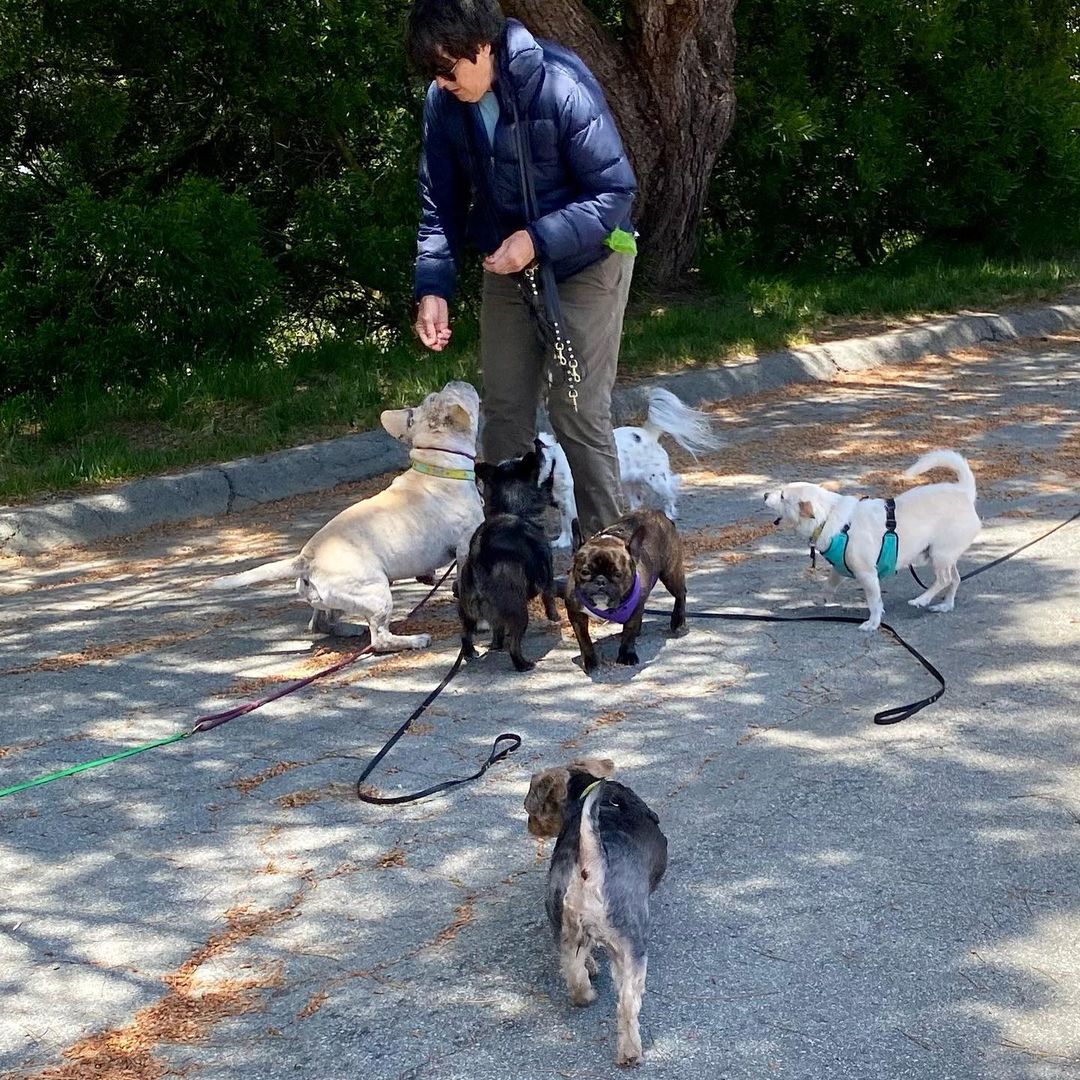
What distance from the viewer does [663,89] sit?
39.8 feet

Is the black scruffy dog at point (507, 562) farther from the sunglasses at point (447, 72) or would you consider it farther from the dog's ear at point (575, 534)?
the sunglasses at point (447, 72)

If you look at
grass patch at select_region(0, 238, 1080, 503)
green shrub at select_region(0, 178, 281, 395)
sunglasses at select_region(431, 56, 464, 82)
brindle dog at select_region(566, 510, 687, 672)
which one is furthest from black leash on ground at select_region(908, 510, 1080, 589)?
green shrub at select_region(0, 178, 281, 395)

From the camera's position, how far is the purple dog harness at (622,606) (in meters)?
5.69

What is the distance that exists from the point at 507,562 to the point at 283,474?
3.45 metres

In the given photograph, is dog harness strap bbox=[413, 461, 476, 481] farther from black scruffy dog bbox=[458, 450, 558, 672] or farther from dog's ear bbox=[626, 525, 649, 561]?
dog's ear bbox=[626, 525, 649, 561]

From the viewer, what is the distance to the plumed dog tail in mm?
3414

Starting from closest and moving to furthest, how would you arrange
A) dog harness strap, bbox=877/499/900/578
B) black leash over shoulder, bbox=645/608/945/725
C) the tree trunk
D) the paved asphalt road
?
the paved asphalt road
black leash over shoulder, bbox=645/608/945/725
dog harness strap, bbox=877/499/900/578
the tree trunk

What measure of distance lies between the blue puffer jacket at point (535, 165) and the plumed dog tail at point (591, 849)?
9.51 feet

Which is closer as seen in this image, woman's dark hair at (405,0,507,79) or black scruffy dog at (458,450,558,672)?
woman's dark hair at (405,0,507,79)

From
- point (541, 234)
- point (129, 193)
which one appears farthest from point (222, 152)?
point (541, 234)

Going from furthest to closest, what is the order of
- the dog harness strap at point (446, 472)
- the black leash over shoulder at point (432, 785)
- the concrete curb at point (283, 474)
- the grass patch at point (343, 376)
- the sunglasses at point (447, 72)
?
the grass patch at point (343, 376) → the concrete curb at point (283, 474) → the dog harness strap at point (446, 472) → the sunglasses at point (447, 72) → the black leash over shoulder at point (432, 785)

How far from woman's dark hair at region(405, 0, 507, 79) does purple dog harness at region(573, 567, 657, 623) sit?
6.64ft

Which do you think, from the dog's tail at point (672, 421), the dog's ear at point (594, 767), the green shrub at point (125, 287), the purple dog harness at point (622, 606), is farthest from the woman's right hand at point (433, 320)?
the green shrub at point (125, 287)

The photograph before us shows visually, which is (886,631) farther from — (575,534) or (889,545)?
(575,534)
